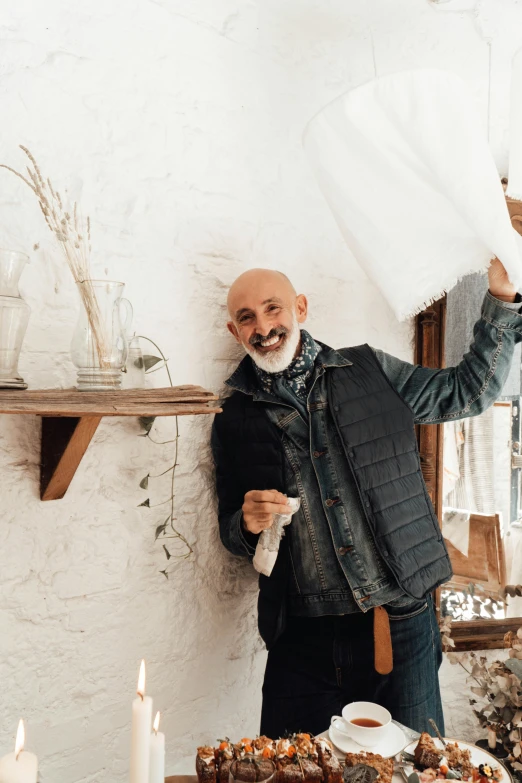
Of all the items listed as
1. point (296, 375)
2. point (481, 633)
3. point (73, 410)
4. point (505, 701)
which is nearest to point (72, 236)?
point (73, 410)

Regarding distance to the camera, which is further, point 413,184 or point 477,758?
point 413,184

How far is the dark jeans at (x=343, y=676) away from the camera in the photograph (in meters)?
1.76

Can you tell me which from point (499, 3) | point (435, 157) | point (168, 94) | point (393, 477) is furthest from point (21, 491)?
point (499, 3)

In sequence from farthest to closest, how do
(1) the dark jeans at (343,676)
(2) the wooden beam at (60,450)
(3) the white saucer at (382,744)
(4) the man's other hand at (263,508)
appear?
(1) the dark jeans at (343,676), (4) the man's other hand at (263,508), (2) the wooden beam at (60,450), (3) the white saucer at (382,744)

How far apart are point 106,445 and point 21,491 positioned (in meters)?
0.24

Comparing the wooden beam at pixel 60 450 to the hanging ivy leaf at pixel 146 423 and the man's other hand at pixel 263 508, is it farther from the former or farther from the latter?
the man's other hand at pixel 263 508

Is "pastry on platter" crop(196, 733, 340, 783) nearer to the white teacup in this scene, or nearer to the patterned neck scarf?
the white teacup

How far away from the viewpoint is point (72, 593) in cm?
161

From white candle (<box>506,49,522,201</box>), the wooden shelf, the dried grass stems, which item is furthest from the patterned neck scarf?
white candle (<box>506,49,522,201</box>)

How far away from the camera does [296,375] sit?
6.11 feet

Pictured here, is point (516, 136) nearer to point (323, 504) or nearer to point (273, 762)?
point (323, 504)

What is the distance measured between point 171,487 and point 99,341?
0.56 metres

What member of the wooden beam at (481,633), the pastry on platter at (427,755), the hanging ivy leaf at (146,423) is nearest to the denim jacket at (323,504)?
the hanging ivy leaf at (146,423)

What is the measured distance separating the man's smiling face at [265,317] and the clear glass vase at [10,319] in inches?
24.4
